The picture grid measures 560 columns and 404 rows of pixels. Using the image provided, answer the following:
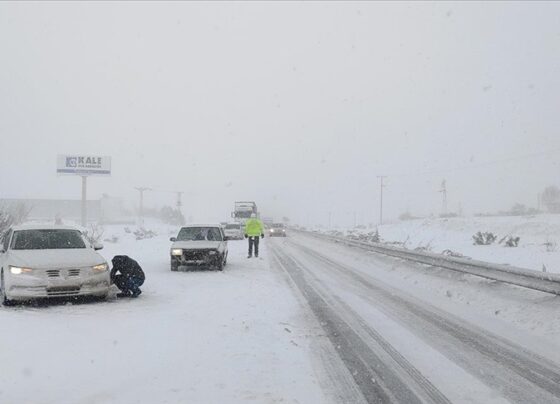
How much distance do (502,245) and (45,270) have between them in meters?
20.2

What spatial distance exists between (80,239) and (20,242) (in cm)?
125

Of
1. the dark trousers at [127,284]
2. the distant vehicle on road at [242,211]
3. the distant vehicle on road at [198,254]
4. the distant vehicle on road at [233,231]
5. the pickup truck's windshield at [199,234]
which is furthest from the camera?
the distant vehicle on road at [242,211]

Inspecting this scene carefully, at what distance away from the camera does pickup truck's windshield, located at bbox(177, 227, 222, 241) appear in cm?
1805

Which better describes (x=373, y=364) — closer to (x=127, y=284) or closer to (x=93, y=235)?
(x=127, y=284)

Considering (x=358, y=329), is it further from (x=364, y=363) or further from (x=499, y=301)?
(x=499, y=301)

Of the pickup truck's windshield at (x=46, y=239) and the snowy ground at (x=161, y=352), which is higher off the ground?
the pickup truck's windshield at (x=46, y=239)

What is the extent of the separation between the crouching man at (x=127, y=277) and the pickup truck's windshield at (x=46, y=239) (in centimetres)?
119

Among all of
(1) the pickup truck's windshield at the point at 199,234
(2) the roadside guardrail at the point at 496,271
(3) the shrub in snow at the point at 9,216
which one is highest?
(3) the shrub in snow at the point at 9,216

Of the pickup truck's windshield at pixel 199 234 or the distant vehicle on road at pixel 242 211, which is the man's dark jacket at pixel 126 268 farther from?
the distant vehicle on road at pixel 242 211

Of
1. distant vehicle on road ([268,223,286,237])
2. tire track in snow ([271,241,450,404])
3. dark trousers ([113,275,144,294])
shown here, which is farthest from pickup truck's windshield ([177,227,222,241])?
distant vehicle on road ([268,223,286,237])

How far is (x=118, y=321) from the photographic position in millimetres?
8320

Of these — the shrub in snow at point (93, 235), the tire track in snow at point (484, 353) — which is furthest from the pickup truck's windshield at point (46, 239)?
the shrub in snow at point (93, 235)

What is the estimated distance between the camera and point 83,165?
54469mm

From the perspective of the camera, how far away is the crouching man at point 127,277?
10969 mm
